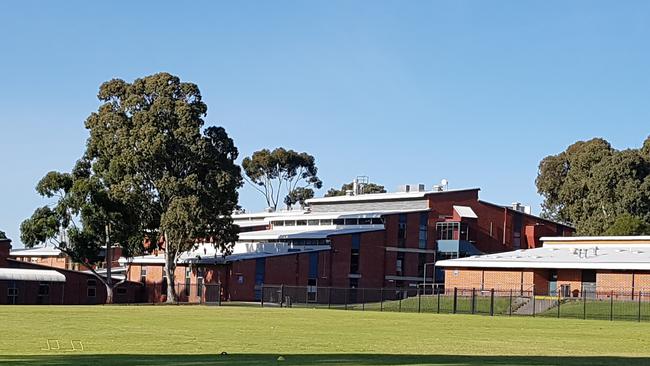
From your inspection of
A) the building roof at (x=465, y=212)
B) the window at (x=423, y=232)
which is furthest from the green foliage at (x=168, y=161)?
the building roof at (x=465, y=212)

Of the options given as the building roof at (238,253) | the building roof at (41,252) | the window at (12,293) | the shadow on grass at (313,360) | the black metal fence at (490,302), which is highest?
the building roof at (238,253)

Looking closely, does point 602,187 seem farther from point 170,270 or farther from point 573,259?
point 170,270

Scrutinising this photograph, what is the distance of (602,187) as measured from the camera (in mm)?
117938

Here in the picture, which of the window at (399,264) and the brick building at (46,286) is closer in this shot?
the brick building at (46,286)

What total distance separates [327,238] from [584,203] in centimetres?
3634

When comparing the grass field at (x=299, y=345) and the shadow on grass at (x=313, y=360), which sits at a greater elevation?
the shadow on grass at (x=313, y=360)

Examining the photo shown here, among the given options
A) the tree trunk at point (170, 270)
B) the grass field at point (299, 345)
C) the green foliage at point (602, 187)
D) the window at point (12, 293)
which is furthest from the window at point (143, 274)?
the grass field at point (299, 345)

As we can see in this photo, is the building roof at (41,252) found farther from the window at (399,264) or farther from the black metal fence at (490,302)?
the window at (399,264)

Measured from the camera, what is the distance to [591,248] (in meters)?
92.4

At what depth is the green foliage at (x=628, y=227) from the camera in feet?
347

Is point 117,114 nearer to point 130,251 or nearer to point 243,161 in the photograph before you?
point 130,251

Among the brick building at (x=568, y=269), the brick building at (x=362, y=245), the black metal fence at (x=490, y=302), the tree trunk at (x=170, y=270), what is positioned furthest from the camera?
the brick building at (x=362, y=245)

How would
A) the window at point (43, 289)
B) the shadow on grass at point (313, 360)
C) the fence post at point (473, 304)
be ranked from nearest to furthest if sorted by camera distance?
1. the shadow on grass at point (313, 360)
2. the fence post at point (473, 304)
3. the window at point (43, 289)

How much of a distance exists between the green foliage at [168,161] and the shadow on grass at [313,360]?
63795 mm
